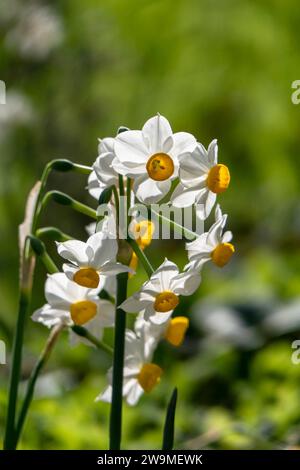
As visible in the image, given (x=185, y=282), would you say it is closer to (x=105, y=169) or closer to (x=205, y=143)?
(x=105, y=169)

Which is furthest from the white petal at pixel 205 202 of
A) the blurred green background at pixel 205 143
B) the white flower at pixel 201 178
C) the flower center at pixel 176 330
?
the blurred green background at pixel 205 143


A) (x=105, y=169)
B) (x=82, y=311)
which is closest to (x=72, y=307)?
(x=82, y=311)

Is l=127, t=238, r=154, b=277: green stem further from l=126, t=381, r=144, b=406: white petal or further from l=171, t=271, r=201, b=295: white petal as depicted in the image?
l=126, t=381, r=144, b=406: white petal

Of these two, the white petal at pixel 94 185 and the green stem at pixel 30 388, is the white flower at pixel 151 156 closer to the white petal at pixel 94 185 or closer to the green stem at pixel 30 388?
the white petal at pixel 94 185

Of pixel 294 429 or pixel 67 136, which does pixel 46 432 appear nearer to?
pixel 294 429

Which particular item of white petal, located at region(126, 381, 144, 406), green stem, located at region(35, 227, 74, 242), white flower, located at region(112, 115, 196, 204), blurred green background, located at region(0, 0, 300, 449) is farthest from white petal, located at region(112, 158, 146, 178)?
blurred green background, located at region(0, 0, 300, 449)

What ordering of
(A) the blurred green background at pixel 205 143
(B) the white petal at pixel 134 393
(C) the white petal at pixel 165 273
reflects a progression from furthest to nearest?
(A) the blurred green background at pixel 205 143 < (B) the white petal at pixel 134 393 < (C) the white petal at pixel 165 273
